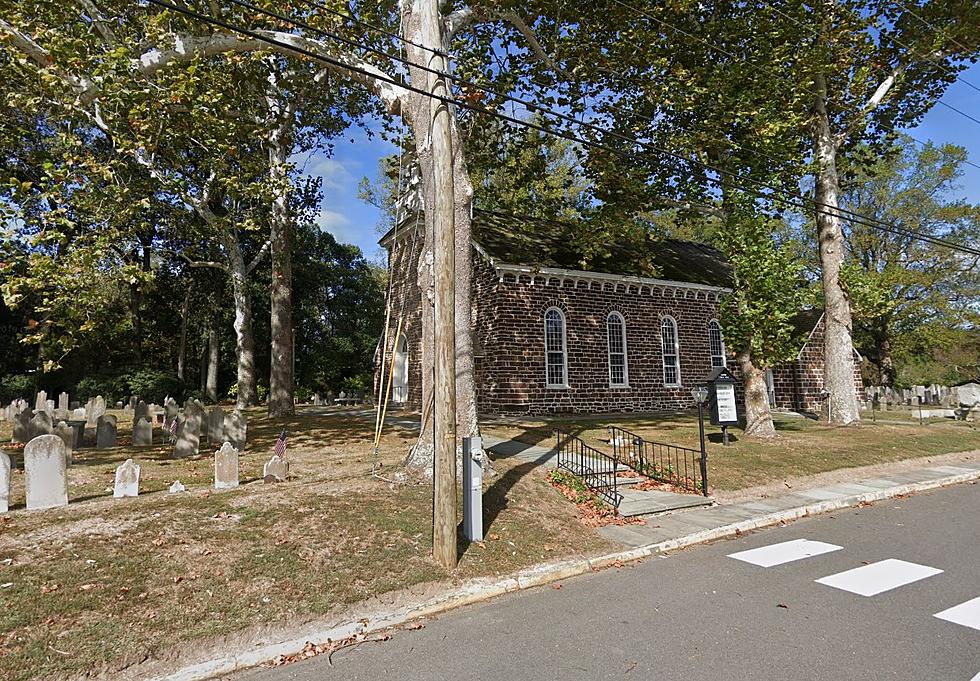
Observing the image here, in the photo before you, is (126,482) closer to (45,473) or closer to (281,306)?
(45,473)

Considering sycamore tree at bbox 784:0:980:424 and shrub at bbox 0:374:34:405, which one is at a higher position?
sycamore tree at bbox 784:0:980:424

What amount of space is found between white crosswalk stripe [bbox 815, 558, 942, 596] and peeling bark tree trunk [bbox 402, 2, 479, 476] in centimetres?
530

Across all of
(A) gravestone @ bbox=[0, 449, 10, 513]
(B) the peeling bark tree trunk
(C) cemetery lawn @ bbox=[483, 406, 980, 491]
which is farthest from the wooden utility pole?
(C) cemetery lawn @ bbox=[483, 406, 980, 491]

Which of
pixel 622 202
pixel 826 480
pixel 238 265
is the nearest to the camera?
pixel 826 480

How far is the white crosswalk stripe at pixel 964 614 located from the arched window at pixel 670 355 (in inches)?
776

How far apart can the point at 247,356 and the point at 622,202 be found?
1594cm

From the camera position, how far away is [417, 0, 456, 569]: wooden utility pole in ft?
20.6

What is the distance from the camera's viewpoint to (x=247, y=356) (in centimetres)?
2269

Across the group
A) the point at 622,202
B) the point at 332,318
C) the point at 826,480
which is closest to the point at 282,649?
the point at 826,480

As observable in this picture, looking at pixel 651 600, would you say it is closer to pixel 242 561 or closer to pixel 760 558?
pixel 760 558

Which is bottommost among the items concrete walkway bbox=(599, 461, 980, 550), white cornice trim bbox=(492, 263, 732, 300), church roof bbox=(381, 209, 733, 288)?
concrete walkway bbox=(599, 461, 980, 550)

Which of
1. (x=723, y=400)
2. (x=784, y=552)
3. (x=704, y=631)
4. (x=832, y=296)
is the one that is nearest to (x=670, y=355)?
(x=832, y=296)

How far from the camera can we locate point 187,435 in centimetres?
1159

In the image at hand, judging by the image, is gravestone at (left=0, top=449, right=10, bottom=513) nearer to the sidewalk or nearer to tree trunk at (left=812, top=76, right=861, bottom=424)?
the sidewalk
